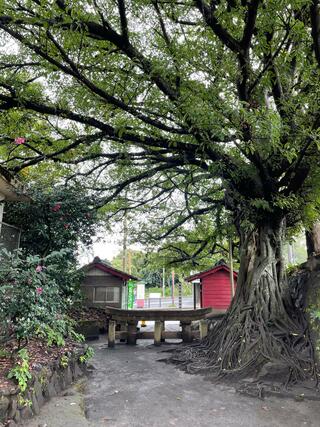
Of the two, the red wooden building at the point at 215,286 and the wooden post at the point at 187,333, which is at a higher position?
the red wooden building at the point at 215,286

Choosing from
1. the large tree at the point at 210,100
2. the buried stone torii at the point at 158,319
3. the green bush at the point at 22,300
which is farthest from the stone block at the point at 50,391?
the buried stone torii at the point at 158,319

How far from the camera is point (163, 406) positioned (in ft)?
12.6

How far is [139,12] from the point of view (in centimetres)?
503

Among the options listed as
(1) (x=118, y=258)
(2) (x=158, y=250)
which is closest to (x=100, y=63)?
(2) (x=158, y=250)

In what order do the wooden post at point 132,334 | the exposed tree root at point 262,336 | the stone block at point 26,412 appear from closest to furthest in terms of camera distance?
the stone block at point 26,412, the exposed tree root at point 262,336, the wooden post at point 132,334

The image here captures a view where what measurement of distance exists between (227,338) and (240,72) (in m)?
4.90

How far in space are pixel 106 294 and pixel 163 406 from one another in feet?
28.1

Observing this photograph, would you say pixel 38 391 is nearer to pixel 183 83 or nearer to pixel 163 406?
pixel 163 406

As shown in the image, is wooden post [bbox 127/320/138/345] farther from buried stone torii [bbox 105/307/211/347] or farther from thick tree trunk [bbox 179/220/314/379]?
thick tree trunk [bbox 179/220/314/379]

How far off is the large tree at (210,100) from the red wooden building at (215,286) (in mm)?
6819

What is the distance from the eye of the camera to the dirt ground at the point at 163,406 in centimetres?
333

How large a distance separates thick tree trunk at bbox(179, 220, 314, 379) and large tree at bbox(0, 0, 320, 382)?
1.0 inches

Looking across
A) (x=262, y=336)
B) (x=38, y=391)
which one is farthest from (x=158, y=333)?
(x=38, y=391)

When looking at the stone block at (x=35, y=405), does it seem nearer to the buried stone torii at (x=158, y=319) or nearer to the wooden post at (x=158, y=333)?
the buried stone torii at (x=158, y=319)
